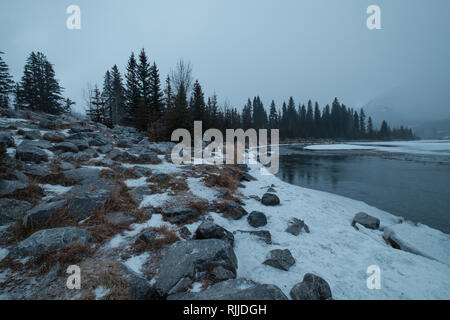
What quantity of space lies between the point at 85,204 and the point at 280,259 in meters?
4.56

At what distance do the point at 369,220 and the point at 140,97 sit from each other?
2569 cm

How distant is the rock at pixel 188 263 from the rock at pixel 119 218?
147cm

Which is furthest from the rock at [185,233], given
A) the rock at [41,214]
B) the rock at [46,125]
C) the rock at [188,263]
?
the rock at [46,125]

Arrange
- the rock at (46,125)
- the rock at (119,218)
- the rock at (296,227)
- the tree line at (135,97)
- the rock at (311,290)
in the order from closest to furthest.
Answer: the rock at (311,290) → the rock at (119,218) → the rock at (296,227) → the rock at (46,125) → the tree line at (135,97)

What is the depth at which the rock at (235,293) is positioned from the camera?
7.76ft

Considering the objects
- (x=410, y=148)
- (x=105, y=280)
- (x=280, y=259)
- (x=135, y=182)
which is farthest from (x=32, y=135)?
(x=410, y=148)

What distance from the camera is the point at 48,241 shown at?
3.05 m

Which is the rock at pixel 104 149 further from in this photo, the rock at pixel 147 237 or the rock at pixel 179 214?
the rock at pixel 147 237

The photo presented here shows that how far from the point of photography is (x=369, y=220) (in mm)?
5844

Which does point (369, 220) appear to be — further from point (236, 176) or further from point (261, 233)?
point (236, 176)

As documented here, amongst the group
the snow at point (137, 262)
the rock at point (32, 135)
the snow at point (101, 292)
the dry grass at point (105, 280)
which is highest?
the rock at point (32, 135)

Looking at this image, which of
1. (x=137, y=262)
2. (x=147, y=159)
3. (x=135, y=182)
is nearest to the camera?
(x=137, y=262)

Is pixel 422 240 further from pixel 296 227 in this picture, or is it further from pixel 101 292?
pixel 101 292
